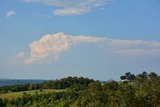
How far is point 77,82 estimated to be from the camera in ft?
482

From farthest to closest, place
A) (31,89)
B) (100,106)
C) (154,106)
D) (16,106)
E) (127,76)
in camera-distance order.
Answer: (127,76)
(31,89)
(16,106)
(100,106)
(154,106)

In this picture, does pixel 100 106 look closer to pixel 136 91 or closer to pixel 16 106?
pixel 136 91

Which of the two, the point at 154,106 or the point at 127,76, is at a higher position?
the point at 127,76

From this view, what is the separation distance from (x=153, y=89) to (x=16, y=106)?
44228 mm

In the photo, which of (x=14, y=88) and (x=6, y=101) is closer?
(x=6, y=101)

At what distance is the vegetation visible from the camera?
84.6 meters

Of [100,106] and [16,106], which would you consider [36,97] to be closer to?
[16,106]

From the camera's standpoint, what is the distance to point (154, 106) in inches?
3295

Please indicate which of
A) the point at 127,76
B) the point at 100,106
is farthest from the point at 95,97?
the point at 127,76

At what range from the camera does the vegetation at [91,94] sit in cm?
8462

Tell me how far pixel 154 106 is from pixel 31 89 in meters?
66.2

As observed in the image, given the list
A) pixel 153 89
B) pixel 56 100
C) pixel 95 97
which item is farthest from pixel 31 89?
pixel 153 89

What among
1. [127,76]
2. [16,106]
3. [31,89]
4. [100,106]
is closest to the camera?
[100,106]

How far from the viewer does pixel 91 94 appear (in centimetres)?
9362
